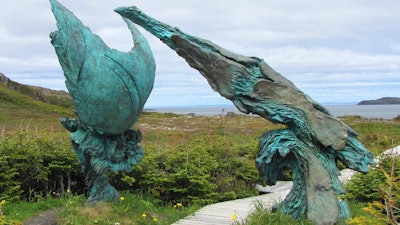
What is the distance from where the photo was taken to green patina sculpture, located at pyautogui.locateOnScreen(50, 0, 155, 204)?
6.45m

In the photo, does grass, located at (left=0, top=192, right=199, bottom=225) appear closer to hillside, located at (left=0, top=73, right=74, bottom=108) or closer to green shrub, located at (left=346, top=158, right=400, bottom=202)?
green shrub, located at (left=346, top=158, right=400, bottom=202)

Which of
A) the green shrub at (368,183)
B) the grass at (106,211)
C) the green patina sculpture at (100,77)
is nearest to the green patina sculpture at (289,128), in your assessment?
the green patina sculpture at (100,77)

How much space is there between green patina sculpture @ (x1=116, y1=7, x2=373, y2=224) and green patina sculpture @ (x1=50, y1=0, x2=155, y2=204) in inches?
22.5

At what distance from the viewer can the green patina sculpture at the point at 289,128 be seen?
6109mm

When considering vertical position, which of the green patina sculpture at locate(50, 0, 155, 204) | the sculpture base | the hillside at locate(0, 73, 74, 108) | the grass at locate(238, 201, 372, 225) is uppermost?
the hillside at locate(0, 73, 74, 108)

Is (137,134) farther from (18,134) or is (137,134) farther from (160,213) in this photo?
(18,134)

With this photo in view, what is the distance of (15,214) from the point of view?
723 centimetres

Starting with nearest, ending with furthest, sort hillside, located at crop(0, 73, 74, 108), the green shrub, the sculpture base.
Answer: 1. the sculpture base
2. the green shrub
3. hillside, located at crop(0, 73, 74, 108)

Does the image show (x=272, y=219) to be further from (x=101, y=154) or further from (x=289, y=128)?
(x=101, y=154)

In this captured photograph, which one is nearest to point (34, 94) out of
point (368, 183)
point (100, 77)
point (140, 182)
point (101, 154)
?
point (140, 182)

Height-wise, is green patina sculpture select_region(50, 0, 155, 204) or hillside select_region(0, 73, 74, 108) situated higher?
hillside select_region(0, 73, 74, 108)

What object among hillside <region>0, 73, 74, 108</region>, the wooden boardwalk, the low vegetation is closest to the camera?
the wooden boardwalk

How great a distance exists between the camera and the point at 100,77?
6430 millimetres

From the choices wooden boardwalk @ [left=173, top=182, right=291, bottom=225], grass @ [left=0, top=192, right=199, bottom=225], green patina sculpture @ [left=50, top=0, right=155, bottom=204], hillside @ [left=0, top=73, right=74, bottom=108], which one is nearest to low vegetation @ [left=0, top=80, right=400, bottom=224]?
grass @ [left=0, top=192, right=199, bottom=225]
